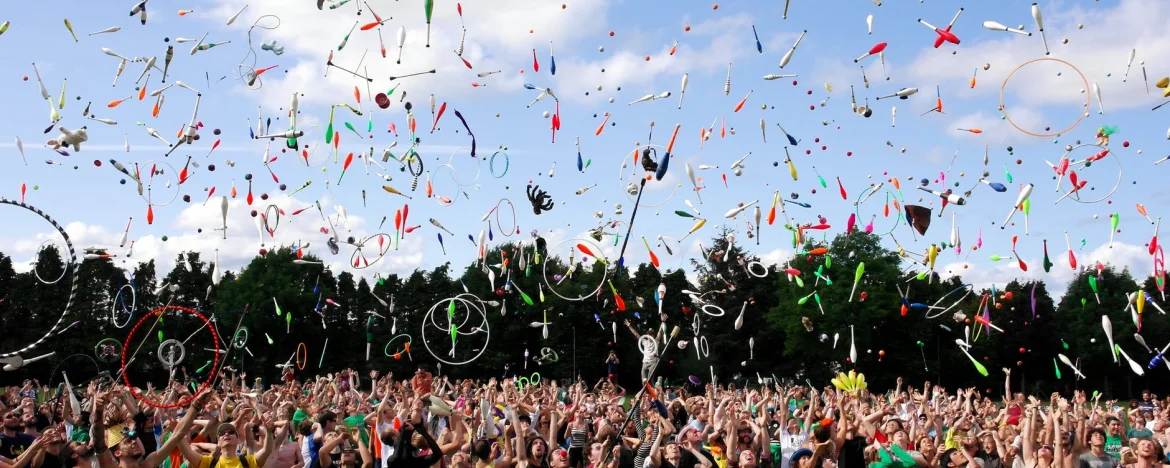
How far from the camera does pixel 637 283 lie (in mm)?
51750

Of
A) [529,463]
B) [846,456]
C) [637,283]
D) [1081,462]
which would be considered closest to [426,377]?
[529,463]

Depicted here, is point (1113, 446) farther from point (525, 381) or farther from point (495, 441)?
point (525, 381)

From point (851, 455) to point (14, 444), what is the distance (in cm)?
736

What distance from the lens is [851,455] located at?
32.8 ft

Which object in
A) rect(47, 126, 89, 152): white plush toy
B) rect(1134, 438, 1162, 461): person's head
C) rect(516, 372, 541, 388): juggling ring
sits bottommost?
rect(516, 372, 541, 388): juggling ring

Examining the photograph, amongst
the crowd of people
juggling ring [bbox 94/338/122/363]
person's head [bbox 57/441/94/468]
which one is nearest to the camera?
person's head [bbox 57/441/94/468]

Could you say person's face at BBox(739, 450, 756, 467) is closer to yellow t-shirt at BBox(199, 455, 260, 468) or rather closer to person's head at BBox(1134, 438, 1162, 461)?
person's head at BBox(1134, 438, 1162, 461)

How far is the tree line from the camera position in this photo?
45.3 meters

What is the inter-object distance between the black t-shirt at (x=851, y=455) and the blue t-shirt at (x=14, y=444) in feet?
23.4

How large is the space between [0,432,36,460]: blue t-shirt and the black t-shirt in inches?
281

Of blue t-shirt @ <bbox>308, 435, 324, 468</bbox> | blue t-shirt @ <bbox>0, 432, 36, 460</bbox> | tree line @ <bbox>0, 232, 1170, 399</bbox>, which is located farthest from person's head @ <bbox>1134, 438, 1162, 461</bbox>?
tree line @ <bbox>0, 232, 1170, 399</bbox>

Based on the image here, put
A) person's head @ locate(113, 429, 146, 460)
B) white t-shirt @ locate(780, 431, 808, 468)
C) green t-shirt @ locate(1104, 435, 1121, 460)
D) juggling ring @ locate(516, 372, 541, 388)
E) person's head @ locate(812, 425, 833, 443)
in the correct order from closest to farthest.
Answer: person's head @ locate(113, 429, 146, 460) < person's head @ locate(812, 425, 833, 443) < white t-shirt @ locate(780, 431, 808, 468) < green t-shirt @ locate(1104, 435, 1121, 460) < juggling ring @ locate(516, 372, 541, 388)

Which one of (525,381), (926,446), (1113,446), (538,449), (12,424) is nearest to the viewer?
(538,449)

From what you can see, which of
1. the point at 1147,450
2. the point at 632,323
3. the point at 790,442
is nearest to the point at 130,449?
the point at 790,442
